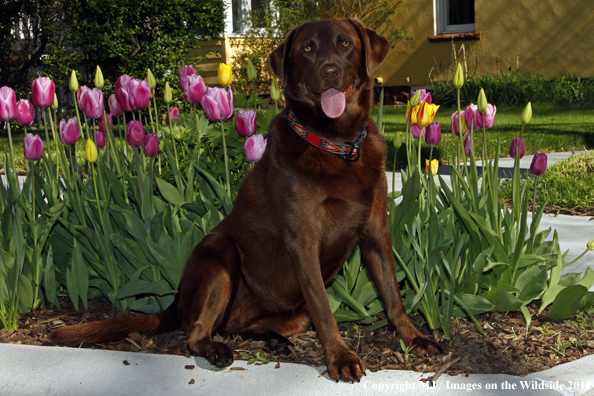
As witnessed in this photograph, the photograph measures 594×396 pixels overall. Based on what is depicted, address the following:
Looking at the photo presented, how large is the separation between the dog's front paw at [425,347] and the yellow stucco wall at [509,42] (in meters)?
10.8

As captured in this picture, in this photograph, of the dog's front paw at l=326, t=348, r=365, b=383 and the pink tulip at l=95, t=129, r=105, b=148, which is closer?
the dog's front paw at l=326, t=348, r=365, b=383

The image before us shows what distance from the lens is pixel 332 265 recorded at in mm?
2445

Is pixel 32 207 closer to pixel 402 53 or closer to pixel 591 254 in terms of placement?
pixel 591 254

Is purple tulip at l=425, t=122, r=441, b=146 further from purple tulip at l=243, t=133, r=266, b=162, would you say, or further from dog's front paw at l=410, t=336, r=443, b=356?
dog's front paw at l=410, t=336, r=443, b=356

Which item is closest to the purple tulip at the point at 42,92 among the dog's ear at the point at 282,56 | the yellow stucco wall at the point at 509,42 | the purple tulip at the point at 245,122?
the purple tulip at the point at 245,122

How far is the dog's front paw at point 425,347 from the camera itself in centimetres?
226

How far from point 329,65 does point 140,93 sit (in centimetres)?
117

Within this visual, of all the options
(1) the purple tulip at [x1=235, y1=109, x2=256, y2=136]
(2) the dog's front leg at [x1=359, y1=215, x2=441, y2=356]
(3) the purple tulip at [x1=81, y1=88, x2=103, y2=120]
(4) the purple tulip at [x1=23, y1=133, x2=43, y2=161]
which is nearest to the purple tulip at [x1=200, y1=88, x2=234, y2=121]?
(1) the purple tulip at [x1=235, y1=109, x2=256, y2=136]

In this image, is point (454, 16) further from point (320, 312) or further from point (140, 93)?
point (320, 312)

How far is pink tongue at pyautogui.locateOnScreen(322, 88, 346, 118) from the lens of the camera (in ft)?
7.68

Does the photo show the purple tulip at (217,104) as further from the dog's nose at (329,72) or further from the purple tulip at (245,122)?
the dog's nose at (329,72)

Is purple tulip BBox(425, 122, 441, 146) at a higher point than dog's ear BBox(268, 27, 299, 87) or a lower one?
lower

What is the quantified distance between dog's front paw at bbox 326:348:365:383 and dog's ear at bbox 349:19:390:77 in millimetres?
1166

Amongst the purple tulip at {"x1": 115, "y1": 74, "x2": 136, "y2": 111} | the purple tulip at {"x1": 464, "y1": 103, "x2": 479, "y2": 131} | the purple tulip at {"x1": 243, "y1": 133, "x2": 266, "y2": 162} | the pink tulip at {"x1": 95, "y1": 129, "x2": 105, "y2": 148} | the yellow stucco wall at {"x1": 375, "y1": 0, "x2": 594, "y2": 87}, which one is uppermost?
the yellow stucco wall at {"x1": 375, "y1": 0, "x2": 594, "y2": 87}
